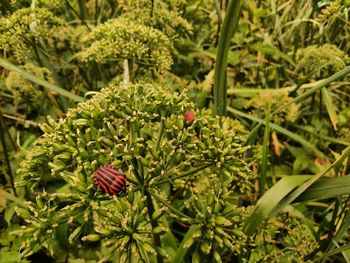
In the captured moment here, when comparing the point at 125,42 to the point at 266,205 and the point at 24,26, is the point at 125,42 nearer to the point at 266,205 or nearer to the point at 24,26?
the point at 24,26

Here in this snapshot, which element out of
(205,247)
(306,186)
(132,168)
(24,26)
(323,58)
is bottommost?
(205,247)

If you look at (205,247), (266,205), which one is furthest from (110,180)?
(266,205)

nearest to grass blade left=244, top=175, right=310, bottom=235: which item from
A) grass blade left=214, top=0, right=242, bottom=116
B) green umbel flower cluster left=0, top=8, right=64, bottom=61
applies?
grass blade left=214, top=0, right=242, bottom=116

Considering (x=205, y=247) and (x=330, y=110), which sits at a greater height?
(x=330, y=110)

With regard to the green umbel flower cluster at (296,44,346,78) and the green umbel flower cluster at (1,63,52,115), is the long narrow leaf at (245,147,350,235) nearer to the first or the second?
the green umbel flower cluster at (296,44,346,78)

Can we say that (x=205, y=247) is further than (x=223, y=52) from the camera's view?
No

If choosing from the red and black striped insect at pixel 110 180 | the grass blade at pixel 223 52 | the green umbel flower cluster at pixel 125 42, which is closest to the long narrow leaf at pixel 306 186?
the grass blade at pixel 223 52
